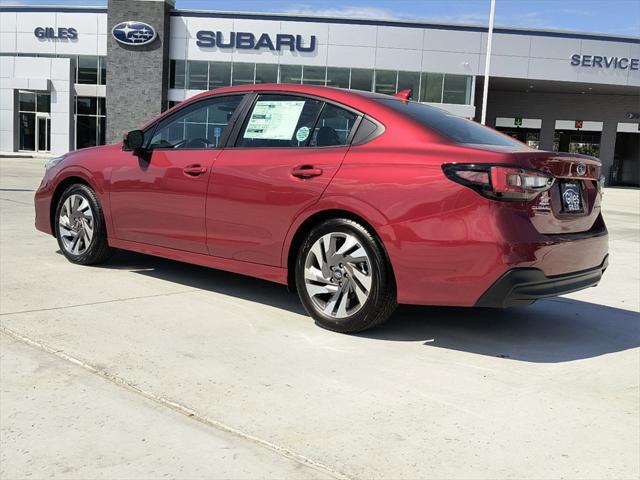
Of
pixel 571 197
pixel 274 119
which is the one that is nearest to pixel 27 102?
pixel 274 119

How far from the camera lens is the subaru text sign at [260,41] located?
3641cm

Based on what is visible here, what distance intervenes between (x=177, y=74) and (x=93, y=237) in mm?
34125

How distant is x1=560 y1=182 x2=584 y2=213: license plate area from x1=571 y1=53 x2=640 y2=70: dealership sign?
36084mm

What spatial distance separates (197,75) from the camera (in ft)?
124

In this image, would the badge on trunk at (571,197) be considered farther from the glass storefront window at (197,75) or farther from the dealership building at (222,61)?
the glass storefront window at (197,75)

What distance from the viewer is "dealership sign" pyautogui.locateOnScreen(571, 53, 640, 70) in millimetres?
36844

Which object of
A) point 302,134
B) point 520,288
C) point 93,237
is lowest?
point 93,237

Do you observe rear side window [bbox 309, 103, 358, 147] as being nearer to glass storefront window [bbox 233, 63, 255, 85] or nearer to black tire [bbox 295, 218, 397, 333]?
black tire [bbox 295, 218, 397, 333]

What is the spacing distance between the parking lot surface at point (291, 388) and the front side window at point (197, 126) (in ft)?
3.93

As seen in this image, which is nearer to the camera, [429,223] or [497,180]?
[497,180]

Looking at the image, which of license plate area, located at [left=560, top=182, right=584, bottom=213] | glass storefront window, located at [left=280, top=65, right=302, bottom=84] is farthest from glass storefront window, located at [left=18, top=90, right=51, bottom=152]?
license plate area, located at [left=560, top=182, right=584, bottom=213]

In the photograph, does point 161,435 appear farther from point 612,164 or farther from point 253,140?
point 612,164

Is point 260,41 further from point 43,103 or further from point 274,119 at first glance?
point 274,119

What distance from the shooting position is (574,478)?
8.57ft
